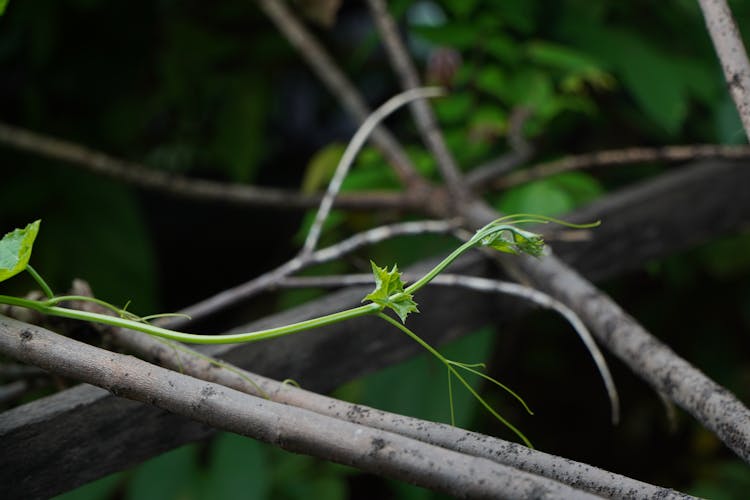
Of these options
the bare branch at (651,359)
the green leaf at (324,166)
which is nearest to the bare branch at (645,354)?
the bare branch at (651,359)

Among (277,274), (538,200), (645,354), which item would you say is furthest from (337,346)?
(538,200)

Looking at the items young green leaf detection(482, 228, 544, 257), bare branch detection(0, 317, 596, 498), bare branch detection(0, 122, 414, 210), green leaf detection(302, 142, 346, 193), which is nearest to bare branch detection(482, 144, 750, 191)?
bare branch detection(0, 122, 414, 210)

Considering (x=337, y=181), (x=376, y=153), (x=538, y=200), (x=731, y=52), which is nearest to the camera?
(x=731, y=52)

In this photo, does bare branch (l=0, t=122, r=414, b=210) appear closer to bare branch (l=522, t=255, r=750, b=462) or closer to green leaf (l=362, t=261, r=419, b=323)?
bare branch (l=522, t=255, r=750, b=462)

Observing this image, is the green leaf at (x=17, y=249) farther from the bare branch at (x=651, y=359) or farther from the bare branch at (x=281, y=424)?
the bare branch at (x=651, y=359)

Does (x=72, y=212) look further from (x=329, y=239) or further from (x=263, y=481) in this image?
(x=263, y=481)

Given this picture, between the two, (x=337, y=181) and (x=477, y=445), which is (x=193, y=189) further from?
(x=477, y=445)
